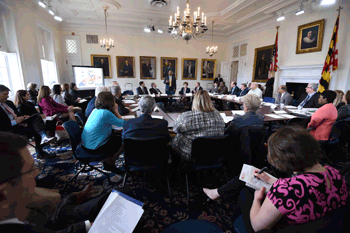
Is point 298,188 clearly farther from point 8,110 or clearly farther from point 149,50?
point 149,50

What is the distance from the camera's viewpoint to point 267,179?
4.54 ft

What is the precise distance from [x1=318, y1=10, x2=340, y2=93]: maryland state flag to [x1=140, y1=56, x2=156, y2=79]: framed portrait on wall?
7711 millimetres

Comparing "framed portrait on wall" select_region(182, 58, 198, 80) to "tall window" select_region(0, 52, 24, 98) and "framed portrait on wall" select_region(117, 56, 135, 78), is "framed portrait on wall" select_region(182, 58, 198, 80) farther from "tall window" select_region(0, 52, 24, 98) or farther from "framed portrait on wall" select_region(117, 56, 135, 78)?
"tall window" select_region(0, 52, 24, 98)

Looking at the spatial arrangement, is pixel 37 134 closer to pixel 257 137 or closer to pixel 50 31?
pixel 257 137

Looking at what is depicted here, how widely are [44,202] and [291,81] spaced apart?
8250mm

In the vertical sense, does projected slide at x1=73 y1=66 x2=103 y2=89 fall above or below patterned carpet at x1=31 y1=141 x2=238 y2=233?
above

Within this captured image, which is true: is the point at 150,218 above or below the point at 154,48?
below

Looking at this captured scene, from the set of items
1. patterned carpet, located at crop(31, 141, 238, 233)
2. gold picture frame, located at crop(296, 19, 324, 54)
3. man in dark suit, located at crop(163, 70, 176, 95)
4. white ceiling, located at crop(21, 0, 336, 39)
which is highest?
white ceiling, located at crop(21, 0, 336, 39)

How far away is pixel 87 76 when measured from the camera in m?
8.74

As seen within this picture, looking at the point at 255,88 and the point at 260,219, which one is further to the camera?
the point at 255,88

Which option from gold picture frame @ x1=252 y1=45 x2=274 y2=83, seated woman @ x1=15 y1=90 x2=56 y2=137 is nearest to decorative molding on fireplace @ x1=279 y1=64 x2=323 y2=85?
gold picture frame @ x1=252 y1=45 x2=274 y2=83

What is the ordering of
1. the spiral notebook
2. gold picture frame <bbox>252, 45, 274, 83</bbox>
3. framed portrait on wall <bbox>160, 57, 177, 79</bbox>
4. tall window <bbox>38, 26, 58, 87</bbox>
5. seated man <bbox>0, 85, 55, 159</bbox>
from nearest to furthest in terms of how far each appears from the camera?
the spiral notebook, seated man <bbox>0, 85, 55, 159</bbox>, tall window <bbox>38, 26, 58, 87</bbox>, gold picture frame <bbox>252, 45, 274, 83</bbox>, framed portrait on wall <bbox>160, 57, 177, 79</bbox>

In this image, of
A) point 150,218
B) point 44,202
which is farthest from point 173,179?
point 44,202

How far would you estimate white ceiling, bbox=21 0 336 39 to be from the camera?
6.12 metres
